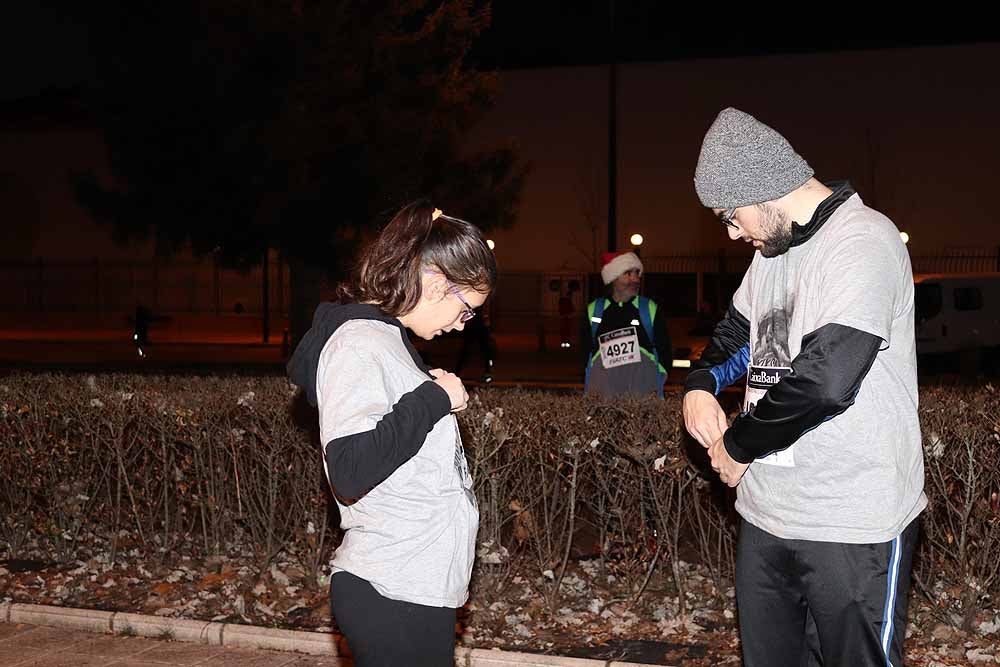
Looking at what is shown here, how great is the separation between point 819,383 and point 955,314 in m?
21.2

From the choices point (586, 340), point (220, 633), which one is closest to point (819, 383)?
point (220, 633)

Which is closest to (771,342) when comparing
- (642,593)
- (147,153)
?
(642,593)

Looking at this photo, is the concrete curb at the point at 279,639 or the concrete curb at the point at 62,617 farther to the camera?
the concrete curb at the point at 62,617

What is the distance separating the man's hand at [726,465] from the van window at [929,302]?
66.9ft

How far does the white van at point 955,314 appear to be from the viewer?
2211 centimetres

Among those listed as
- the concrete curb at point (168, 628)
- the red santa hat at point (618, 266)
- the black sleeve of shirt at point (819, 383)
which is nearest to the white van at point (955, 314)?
the red santa hat at point (618, 266)

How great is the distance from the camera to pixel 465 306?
2.84 meters

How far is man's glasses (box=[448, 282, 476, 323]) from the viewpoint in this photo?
110 inches

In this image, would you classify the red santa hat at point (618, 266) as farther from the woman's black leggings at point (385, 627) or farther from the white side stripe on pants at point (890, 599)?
the woman's black leggings at point (385, 627)

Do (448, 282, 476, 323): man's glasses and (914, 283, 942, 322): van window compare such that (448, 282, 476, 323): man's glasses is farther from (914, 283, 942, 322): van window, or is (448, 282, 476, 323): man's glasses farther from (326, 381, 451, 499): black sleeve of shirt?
(914, 283, 942, 322): van window

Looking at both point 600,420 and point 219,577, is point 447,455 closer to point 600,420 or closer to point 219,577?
point 600,420

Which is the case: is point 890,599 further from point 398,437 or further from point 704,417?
point 398,437

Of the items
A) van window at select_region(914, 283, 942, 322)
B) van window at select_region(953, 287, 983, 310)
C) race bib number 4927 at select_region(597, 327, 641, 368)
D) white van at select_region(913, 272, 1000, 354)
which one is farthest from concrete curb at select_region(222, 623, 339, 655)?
van window at select_region(953, 287, 983, 310)

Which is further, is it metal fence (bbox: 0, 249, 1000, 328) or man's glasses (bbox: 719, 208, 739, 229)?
metal fence (bbox: 0, 249, 1000, 328)
